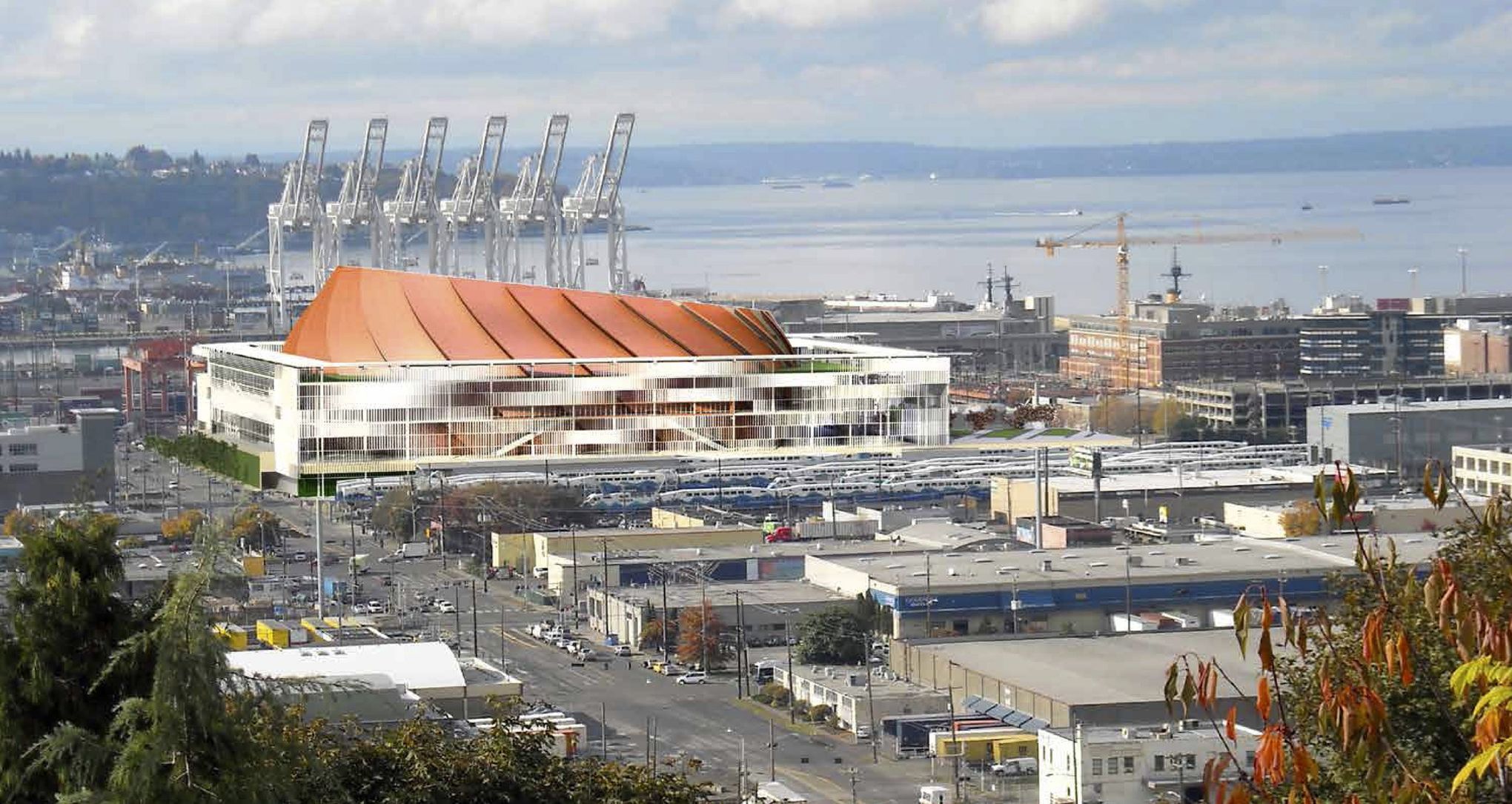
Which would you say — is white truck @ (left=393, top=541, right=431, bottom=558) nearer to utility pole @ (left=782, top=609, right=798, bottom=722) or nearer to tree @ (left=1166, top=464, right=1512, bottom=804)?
utility pole @ (left=782, top=609, right=798, bottom=722)

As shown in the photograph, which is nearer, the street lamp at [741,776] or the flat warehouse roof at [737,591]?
the street lamp at [741,776]

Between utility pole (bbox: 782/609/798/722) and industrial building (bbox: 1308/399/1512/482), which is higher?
industrial building (bbox: 1308/399/1512/482)

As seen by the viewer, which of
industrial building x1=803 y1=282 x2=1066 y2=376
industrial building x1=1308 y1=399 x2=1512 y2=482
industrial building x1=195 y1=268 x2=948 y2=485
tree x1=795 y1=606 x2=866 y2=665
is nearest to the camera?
industrial building x1=195 y1=268 x2=948 y2=485

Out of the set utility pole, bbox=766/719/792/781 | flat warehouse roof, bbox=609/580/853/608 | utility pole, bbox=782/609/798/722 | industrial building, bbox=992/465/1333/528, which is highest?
industrial building, bbox=992/465/1333/528

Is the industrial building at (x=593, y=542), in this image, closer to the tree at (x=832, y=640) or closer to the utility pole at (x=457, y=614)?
the utility pole at (x=457, y=614)

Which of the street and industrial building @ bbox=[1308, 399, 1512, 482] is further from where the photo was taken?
industrial building @ bbox=[1308, 399, 1512, 482]

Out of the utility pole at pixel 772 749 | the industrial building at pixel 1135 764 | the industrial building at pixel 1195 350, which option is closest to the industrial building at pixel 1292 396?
the industrial building at pixel 1195 350

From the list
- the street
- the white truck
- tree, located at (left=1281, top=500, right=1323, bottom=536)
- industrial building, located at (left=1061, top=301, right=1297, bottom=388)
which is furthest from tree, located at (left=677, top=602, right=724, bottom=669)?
industrial building, located at (left=1061, top=301, right=1297, bottom=388)

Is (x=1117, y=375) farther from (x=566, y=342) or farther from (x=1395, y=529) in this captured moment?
(x=566, y=342)
